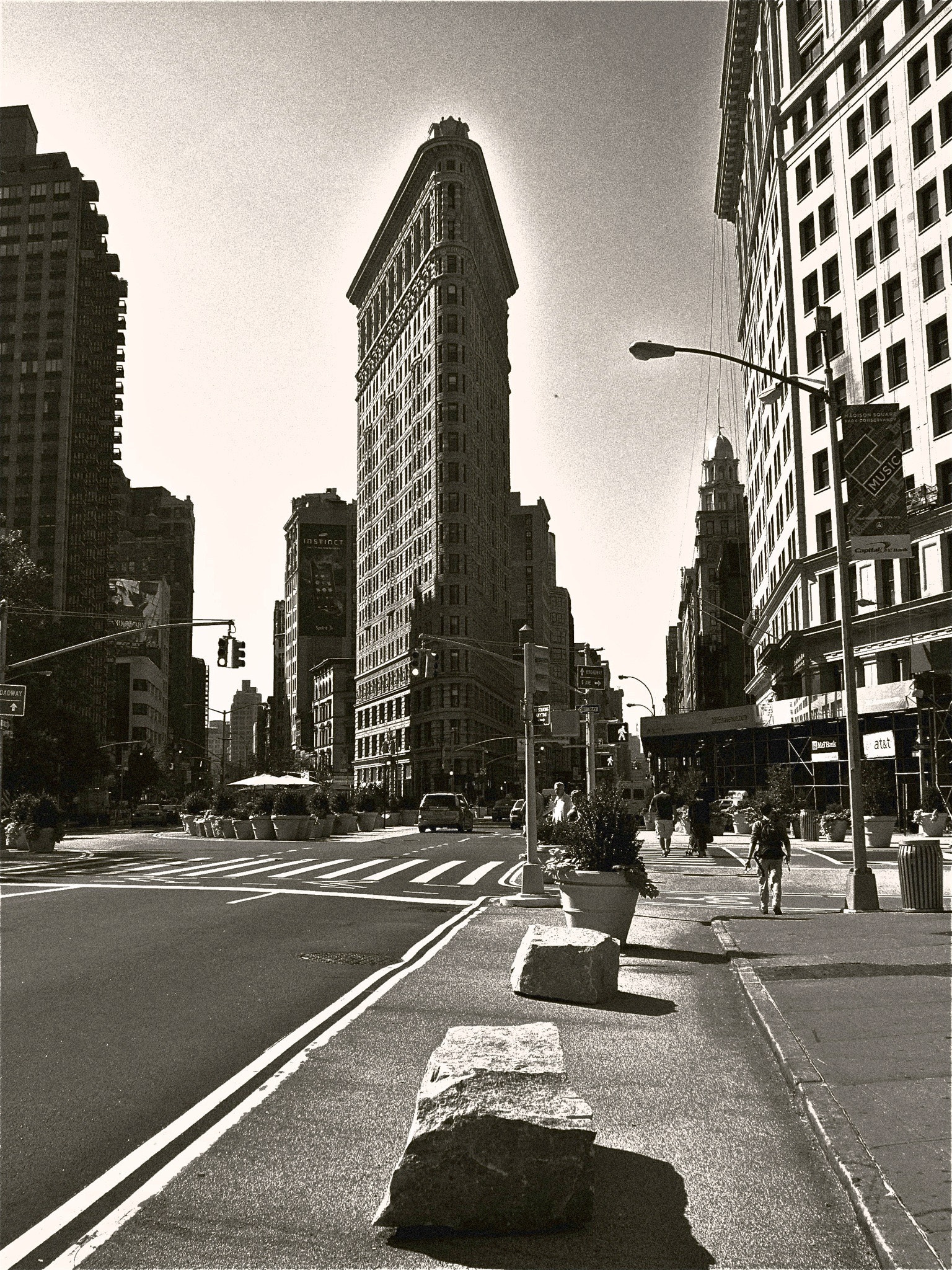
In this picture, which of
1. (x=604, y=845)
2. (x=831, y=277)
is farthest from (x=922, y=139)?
(x=604, y=845)

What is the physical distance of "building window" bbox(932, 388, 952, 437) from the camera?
145 feet

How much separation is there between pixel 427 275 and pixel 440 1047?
123634 mm

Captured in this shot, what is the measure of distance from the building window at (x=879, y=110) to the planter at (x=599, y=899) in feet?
150

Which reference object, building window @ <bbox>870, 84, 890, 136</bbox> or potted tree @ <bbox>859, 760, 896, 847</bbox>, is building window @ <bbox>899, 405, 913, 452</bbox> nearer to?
building window @ <bbox>870, 84, 890, 136</bbox>

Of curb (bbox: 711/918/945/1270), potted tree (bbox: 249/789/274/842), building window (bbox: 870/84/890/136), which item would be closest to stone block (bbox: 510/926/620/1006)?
curb (bbox: 711/918/945/1270)

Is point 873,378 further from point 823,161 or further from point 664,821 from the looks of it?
point 664,821

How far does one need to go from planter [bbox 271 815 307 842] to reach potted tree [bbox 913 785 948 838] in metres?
21.9

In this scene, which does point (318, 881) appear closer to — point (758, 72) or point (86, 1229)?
point (86, 1229)

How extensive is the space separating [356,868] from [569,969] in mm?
18673

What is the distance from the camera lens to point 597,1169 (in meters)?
5.90

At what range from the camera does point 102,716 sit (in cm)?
14488

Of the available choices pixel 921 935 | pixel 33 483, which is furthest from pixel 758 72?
pixel 33 483

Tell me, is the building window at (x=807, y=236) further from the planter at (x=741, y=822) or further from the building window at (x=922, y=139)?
the planter at (x=741, y=822)

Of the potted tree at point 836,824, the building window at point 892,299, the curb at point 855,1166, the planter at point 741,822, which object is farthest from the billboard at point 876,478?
the building window at point 892,299
